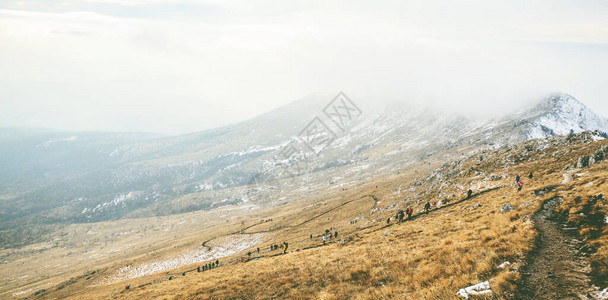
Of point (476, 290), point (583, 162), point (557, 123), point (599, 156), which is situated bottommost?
point (557, 123)

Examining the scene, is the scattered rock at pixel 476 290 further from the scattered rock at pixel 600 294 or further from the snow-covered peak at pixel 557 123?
the snow-covered peak at pixel 557 123

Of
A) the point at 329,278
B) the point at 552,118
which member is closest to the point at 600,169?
the point at 329,278

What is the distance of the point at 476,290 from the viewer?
35.4 feet

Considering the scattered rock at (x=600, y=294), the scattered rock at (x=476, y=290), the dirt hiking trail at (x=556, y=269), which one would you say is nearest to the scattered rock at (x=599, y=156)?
the dirt hiking trail at (x=556, y=269)

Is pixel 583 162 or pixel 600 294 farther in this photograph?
pixel 583 162

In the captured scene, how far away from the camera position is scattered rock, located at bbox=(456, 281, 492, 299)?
1033 centimetres

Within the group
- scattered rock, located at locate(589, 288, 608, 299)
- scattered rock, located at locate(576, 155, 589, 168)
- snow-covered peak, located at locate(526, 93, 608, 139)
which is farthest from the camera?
snow-covered peak, located at locate(526, 93, 608, 139)

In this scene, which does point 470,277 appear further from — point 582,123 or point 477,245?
point 582,123

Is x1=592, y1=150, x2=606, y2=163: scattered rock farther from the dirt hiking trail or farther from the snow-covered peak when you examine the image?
the snow-covered peak

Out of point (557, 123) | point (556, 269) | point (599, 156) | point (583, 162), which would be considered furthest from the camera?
point (557, 123)

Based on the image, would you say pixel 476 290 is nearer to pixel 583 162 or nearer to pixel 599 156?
pixel 599 156

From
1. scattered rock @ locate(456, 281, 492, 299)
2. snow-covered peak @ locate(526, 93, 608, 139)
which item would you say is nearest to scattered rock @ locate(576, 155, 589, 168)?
scattered rock @ locate(456, 281, 492, 299)

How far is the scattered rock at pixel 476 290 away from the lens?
10334mm

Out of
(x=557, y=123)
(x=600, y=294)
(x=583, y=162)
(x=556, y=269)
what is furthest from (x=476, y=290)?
(x=557, y=123)
